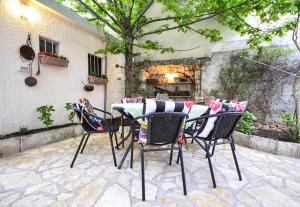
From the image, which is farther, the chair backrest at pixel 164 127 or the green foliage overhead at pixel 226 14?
the green foliage overhead at pixel 226 14

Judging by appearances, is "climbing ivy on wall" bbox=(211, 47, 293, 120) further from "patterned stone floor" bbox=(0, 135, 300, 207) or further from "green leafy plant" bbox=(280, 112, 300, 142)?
"patterned stone floor" bbox=(0, 135, 300, 207)

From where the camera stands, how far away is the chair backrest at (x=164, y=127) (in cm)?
167

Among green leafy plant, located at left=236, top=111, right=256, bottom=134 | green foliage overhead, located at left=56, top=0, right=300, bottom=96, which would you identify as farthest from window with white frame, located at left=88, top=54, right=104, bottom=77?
green leafy plant, located at left=236, top=111, right=256, bottom=134

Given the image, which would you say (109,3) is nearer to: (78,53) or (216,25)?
(78,53)

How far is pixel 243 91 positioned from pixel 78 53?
15.7 feet

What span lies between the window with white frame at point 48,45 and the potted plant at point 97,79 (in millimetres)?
1039

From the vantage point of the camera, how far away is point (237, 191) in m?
1.82

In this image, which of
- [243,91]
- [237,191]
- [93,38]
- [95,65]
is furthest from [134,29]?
[237,191]

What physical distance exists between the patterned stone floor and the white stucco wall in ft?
3.07

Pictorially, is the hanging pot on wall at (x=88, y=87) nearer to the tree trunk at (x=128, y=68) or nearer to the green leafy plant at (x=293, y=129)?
the tree trunk at (x=128, y=68)

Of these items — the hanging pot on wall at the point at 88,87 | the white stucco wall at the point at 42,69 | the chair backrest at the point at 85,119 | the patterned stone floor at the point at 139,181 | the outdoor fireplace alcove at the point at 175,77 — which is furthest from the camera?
the outdoor fireplace alcove at the point at 175,77

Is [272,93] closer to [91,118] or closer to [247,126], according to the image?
[247,126]

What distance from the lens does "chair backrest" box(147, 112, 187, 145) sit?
1.67m

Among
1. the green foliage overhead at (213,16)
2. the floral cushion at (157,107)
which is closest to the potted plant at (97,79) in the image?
the green foliage overhead at (213,16)
